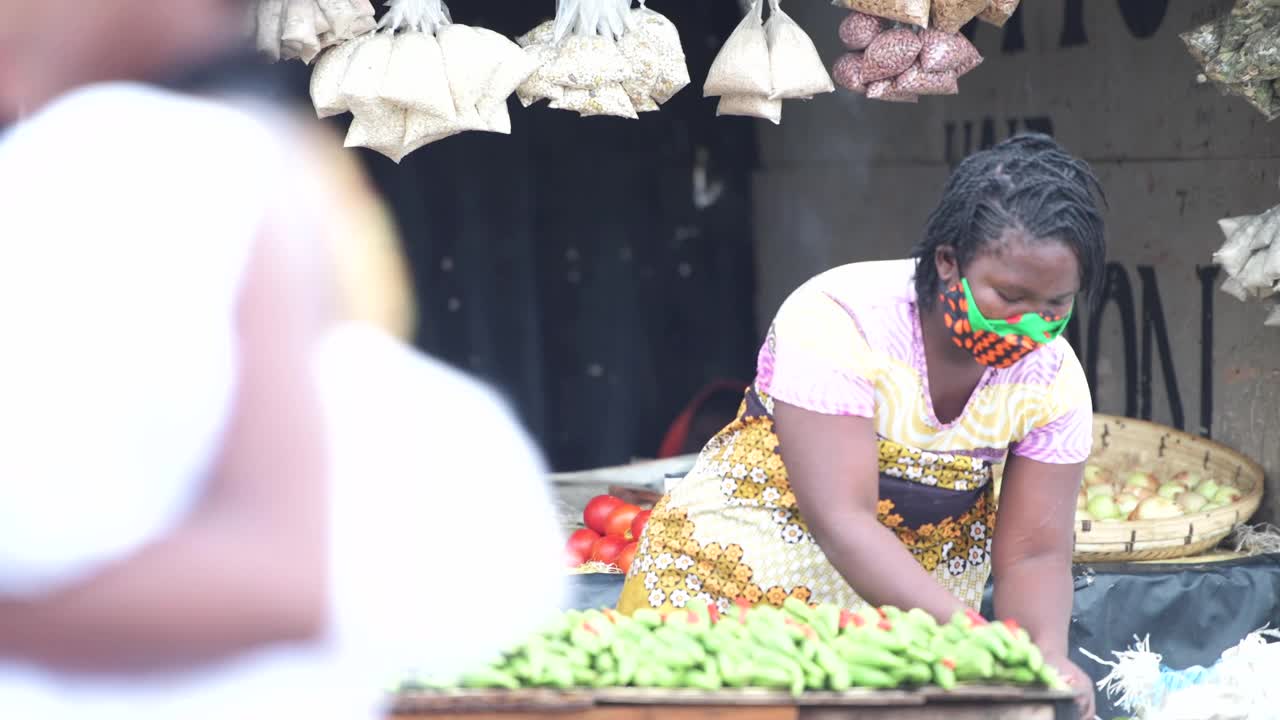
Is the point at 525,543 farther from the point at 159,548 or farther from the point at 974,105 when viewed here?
the point at 974,105

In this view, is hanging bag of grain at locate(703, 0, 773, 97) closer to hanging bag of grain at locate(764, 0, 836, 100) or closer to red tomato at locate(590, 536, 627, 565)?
hanging bag of grain at locate(764, 0, 836, 100)

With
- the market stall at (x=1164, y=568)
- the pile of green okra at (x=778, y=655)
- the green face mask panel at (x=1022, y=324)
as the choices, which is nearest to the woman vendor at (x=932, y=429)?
the green face mask panel at (x=1022, y=324)

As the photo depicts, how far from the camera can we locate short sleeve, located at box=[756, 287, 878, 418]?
6.63ft

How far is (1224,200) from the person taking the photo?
388 cm

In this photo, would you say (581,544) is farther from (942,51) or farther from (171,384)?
(171,384)

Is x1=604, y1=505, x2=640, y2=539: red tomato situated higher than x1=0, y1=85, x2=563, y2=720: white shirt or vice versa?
x1=0, y1=85, x2=563, y2=720: white shirt

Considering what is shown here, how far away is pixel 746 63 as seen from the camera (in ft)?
10.8

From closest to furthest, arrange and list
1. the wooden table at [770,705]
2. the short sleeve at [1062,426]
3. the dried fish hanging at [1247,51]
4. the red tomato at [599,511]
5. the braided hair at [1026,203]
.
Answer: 1. the wooden table at [770,705]
2. the braided hair at [1026,203]
3. the short sleeve at [1062,426]
4. the dried fish hanging at [1247,51]
5. the red tomato at [599,511]

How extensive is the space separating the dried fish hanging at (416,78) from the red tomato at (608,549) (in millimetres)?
1184

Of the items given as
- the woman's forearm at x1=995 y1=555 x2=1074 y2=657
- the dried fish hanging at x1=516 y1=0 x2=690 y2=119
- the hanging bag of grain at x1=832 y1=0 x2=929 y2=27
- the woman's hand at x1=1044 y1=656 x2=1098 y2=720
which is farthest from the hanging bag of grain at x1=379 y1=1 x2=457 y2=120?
the woman's hand at x1=1044 y1=656 x2=1098 y2=720

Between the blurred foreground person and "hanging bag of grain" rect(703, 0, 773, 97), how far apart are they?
8.85ft

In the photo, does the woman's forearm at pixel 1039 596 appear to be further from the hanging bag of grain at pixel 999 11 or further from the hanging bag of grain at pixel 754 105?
the hanging bag of grain at pixel 999 11

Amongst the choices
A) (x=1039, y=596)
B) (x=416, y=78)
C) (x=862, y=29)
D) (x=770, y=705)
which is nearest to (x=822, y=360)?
(x=1039, y=596)

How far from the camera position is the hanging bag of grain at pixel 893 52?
3289 mm
